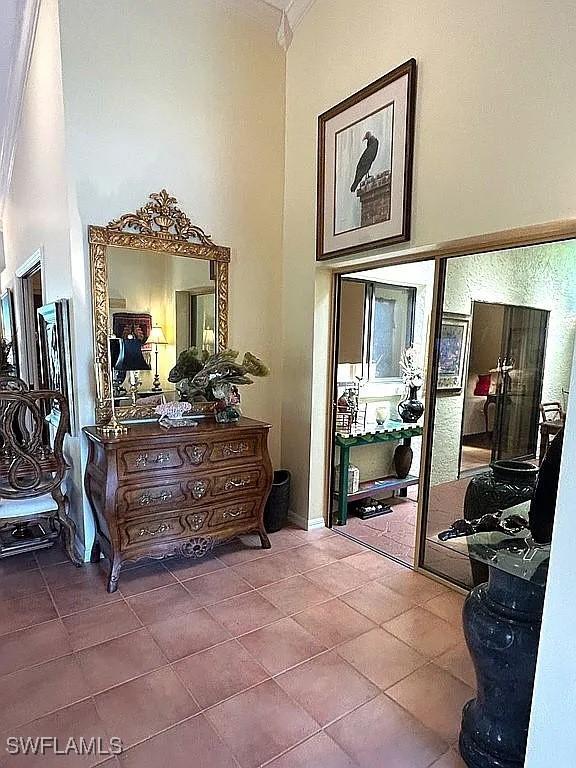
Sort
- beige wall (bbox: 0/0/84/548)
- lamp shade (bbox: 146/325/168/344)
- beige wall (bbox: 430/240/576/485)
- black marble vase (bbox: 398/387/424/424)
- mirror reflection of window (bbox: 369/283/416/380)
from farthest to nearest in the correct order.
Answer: black marble vase (bbox: 398/387/424/424) → mirror reflection of window (bbox: 369/283/416/380) → lamp shade (bbox: 146/325/168/344) → beige wall (bbox: 0/0/84/548) → beige wall (bbox: 430/240/576/485)

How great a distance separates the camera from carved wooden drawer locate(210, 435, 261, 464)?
3021 mm

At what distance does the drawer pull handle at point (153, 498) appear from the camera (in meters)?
2.77

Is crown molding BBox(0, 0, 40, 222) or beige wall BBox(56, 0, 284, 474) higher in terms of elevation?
crown molding BBox(0, 0, 40, 222)

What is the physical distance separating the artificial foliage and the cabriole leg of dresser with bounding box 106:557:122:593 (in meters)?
1.17

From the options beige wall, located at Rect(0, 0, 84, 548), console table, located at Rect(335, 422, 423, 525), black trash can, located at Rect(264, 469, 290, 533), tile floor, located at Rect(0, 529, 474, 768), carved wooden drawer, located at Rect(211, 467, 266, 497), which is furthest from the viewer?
console table, located at Rect(335, 422, 423, 525)

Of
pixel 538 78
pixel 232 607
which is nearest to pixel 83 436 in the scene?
pixel 232 607

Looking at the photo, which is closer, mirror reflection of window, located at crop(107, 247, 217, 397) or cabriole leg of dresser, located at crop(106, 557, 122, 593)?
cabriole leg of dresser, located at crop(106, 557, 122, 593)

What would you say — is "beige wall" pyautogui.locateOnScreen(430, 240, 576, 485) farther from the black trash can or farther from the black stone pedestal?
the black trash can

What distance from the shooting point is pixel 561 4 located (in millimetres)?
1979

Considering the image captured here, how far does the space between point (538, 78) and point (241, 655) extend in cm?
301

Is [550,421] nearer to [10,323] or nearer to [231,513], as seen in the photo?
[231,513]

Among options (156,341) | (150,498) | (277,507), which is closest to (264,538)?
(277,507)

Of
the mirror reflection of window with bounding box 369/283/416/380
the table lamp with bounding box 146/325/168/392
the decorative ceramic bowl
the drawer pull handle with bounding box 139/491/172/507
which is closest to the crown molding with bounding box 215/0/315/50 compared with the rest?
the mirror reflection of window with bounding box 369/283/416/380

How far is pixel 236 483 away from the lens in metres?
3.11
